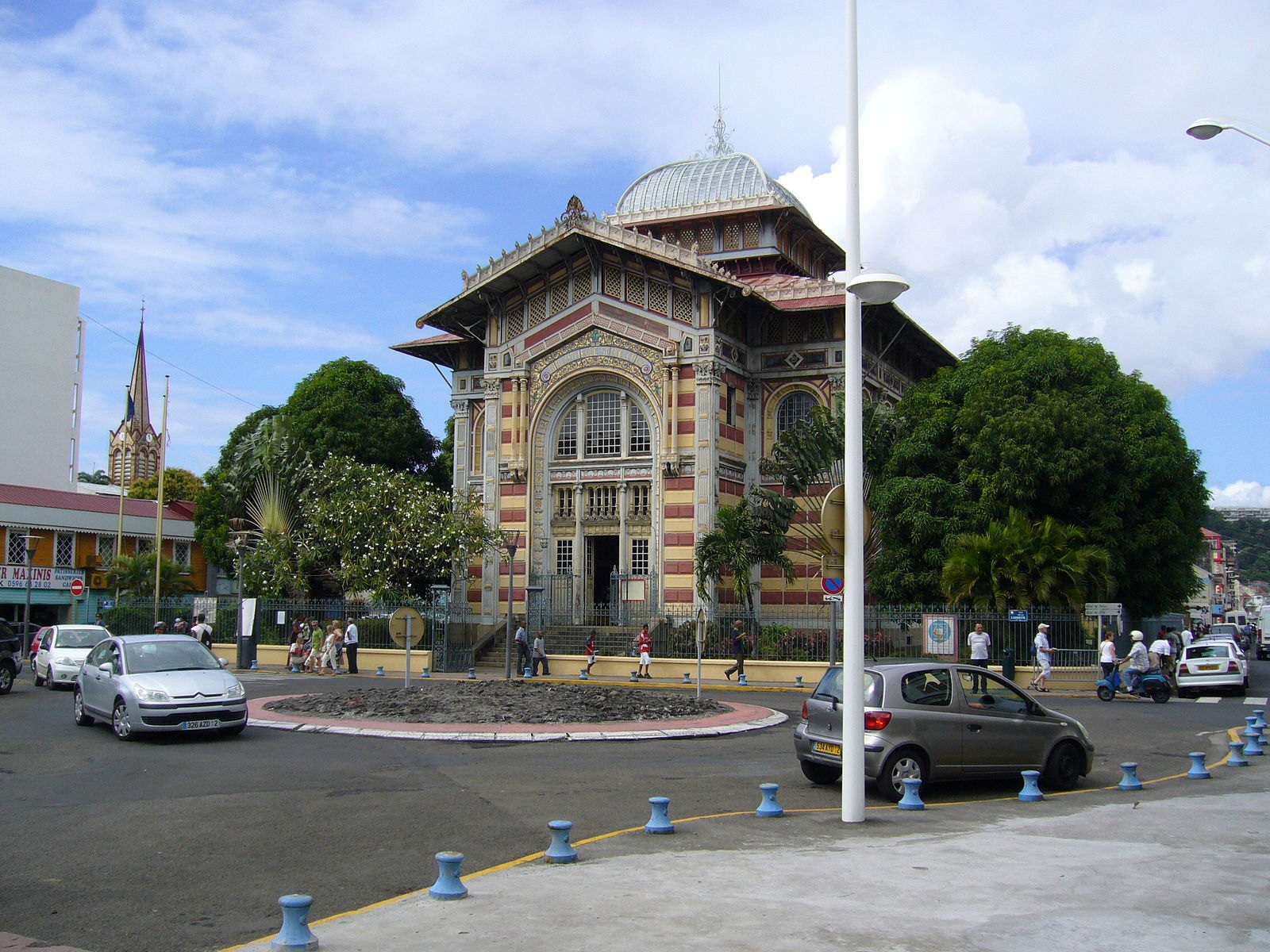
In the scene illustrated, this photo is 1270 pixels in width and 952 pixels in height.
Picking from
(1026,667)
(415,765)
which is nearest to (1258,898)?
(415,765)

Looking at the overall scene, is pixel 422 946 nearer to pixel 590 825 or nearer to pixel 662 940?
pixel 662 940

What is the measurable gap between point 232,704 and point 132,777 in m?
3.51

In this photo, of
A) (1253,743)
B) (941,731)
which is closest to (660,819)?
(941,731)

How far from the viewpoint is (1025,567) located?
94.6 ft

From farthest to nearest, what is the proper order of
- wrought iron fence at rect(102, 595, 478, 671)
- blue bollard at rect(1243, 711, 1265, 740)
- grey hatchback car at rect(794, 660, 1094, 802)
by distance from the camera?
wrought iron fence at rect(102, 595, 478, 671)
blue bollard at rect(1243, 711, 1265, 740)
grey hatchback car at rect(794, 660, 1094, 802)

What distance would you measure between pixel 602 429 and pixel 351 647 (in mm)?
11214

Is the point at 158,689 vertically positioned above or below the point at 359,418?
below

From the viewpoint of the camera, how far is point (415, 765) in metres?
14.1

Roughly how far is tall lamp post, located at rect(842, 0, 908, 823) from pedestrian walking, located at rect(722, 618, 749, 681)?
19822 mm

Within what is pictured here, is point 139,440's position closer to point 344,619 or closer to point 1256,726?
point 344,619

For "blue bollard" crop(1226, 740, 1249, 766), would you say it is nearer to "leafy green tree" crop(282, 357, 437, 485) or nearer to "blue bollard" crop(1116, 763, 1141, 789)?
"blue bollard" crop(1116, 763, 1141, 789)

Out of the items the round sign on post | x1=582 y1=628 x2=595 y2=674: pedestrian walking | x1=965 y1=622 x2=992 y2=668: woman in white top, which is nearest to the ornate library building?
x1=582 y1=628 x2=595 y2=674: pedestrian walking

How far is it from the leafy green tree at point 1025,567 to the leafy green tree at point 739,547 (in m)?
5.78

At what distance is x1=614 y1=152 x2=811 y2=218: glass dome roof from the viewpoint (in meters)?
44.4
